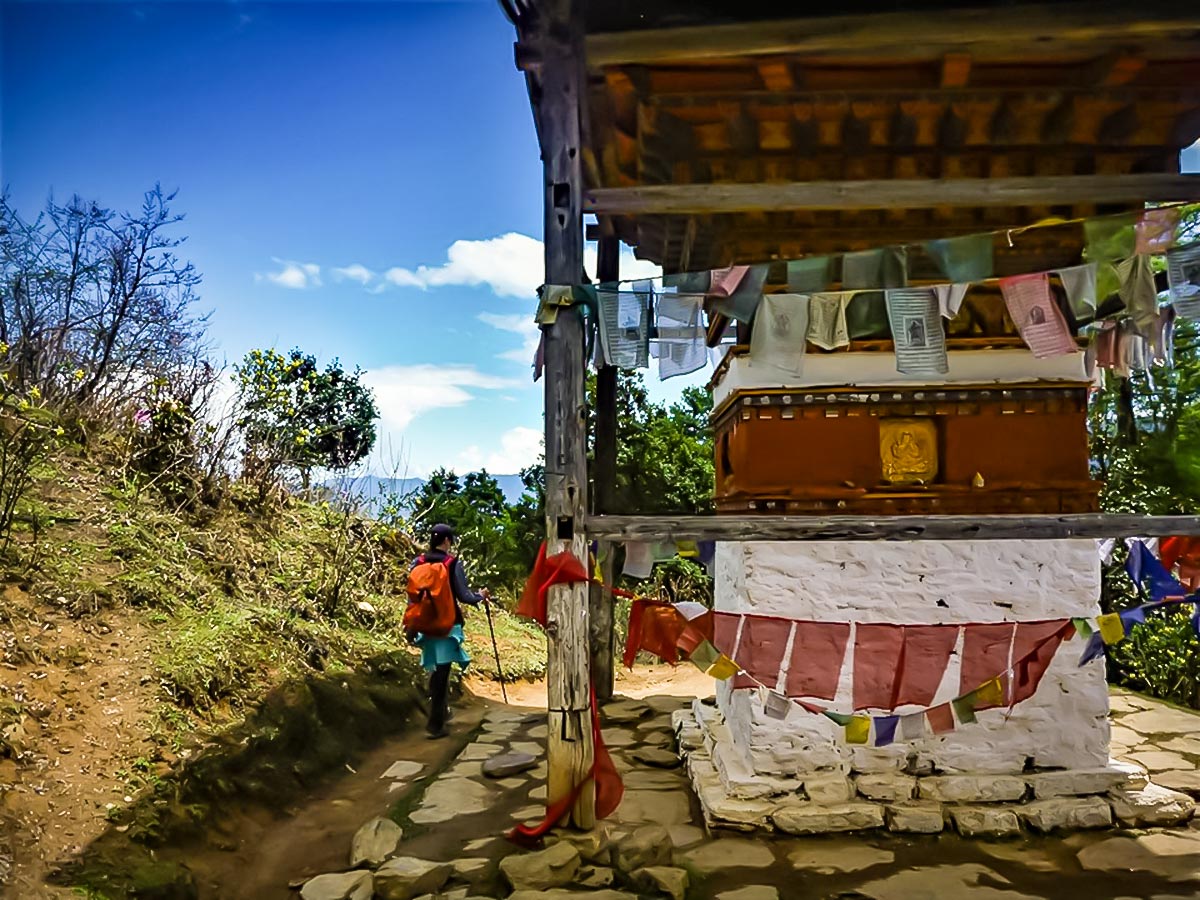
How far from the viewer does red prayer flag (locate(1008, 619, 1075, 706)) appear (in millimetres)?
4750

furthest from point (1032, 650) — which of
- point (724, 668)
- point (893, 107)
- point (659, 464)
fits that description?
point (659, 464)

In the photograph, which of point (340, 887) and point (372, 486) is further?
point (372, 486)

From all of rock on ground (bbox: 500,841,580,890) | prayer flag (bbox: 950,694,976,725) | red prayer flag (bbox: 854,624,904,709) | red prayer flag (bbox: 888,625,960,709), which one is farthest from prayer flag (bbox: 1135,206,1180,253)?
rock on ground (bbox: 500,841,580,890)

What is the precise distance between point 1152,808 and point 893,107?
511cm

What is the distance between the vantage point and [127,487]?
842 centimetres

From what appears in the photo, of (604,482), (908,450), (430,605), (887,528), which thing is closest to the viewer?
(887,528)

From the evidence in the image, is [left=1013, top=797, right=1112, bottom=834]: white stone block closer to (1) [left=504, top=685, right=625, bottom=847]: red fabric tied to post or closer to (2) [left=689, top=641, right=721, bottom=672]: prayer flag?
(2) [left=689, top=641, right=721, bottom=672]: prayer flag

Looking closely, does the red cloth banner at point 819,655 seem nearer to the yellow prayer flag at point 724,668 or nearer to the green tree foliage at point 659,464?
the yellow prayer flag at point 724,668

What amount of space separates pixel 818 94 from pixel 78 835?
20.7 ft

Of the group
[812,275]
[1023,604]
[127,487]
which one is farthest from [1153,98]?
[127,487]

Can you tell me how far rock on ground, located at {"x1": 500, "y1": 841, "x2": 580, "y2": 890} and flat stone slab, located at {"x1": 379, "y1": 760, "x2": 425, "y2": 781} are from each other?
85.8 inches

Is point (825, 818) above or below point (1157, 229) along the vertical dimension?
below

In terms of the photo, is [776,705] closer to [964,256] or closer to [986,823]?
[986,823]

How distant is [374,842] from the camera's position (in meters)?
4.77
